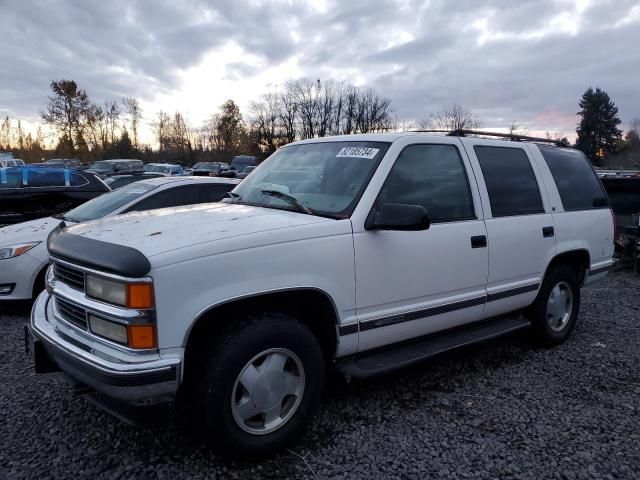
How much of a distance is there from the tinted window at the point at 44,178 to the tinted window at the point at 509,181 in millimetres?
6663

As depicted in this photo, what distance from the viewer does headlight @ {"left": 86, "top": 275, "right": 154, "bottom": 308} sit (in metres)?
2.35

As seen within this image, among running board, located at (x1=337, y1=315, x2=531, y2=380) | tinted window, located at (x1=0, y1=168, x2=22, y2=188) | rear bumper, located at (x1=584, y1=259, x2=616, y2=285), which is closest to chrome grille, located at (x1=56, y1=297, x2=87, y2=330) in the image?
running board, located at (x1=337, y1=315, x2=531, y2=380)

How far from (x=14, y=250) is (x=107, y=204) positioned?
1085 mm

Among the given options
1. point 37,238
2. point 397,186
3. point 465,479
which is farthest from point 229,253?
point 37,238

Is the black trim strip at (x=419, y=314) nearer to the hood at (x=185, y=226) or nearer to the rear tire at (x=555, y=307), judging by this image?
the hood at (x=185, y=226)

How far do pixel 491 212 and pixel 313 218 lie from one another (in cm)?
165

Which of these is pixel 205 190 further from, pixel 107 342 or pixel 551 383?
pixel 551 383

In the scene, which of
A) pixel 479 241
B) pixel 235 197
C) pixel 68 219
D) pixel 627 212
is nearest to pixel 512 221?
pixel 479 241

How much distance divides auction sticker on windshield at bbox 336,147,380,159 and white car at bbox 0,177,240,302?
3031mm

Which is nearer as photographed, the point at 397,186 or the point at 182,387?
the point at 182,387

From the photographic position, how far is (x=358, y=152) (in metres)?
3.50

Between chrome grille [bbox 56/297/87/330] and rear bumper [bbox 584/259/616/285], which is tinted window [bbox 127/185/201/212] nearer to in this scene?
chrome grille [bbox 56/297/87/330]

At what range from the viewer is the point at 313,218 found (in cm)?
301

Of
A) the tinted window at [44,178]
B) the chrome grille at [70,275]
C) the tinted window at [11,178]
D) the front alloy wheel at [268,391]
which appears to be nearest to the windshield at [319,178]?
the front alloy wheel at [268,391]
